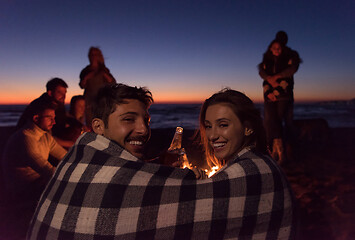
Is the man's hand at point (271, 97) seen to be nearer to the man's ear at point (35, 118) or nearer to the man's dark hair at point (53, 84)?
the man's dark hair at point (53, 84)

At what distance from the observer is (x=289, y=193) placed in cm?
151

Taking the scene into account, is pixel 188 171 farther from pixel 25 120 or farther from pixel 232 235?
pixel 25 120

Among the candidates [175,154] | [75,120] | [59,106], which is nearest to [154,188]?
[175,154]

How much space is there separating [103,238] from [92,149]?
1.56 ft

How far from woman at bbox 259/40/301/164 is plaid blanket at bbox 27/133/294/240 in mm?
4772

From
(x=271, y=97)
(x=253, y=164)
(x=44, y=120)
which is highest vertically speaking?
(x=271, y=97)

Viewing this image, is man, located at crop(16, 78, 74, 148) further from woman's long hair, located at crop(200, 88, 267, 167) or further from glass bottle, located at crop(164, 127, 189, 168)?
woman's long hair, located at crop(200, 88, 267, 167)

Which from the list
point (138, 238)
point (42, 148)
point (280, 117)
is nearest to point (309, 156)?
point (280, 117)

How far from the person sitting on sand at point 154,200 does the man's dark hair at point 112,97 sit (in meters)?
0.36

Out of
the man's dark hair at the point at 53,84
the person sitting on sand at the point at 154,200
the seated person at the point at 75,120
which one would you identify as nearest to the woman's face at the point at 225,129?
the person sitting on sand at the point at 154,200

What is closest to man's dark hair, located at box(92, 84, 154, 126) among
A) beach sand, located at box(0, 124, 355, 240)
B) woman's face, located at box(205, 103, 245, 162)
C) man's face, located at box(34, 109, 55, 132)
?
woman's face, located at box(205, 103, 245, 162)

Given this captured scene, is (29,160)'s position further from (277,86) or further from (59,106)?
(277,86)

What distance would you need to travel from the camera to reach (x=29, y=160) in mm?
3664

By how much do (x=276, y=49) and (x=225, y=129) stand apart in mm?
4510
